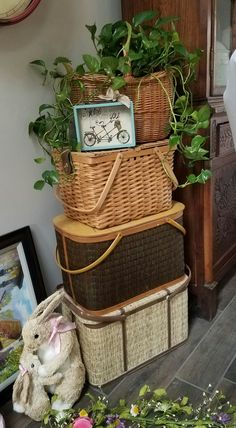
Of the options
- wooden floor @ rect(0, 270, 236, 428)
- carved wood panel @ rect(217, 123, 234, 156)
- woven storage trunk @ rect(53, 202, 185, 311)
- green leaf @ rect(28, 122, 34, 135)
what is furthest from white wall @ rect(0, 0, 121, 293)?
carved wood panel @ rect(217, 123, 234, 156)

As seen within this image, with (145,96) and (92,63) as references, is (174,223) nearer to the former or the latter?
(145,96)

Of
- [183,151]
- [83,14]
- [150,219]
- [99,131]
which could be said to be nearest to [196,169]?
[183,151]

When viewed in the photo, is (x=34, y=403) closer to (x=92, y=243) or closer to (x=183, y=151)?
(x=92, y=243)

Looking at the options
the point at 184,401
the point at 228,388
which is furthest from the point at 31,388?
the point at 228,388

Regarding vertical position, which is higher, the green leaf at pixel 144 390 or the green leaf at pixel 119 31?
the green leaf at pixel 119 31

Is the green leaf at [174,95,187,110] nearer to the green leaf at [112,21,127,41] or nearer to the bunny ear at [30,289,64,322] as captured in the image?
the green leaf at [112,21,127,41]

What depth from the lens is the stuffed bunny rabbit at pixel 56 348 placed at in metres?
1.00

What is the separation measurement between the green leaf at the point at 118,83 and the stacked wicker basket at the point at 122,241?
7cm

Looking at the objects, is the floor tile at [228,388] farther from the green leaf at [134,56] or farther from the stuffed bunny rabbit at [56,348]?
the green leaf at [134,56]

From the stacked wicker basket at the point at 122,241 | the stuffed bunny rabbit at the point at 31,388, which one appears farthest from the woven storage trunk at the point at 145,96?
the stuffed bunny rabbit at the point at 31,388

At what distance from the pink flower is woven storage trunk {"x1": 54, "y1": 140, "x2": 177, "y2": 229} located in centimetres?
55

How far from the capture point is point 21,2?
99 cm

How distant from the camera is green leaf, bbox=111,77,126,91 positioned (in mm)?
950

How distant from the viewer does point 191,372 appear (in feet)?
3.82
